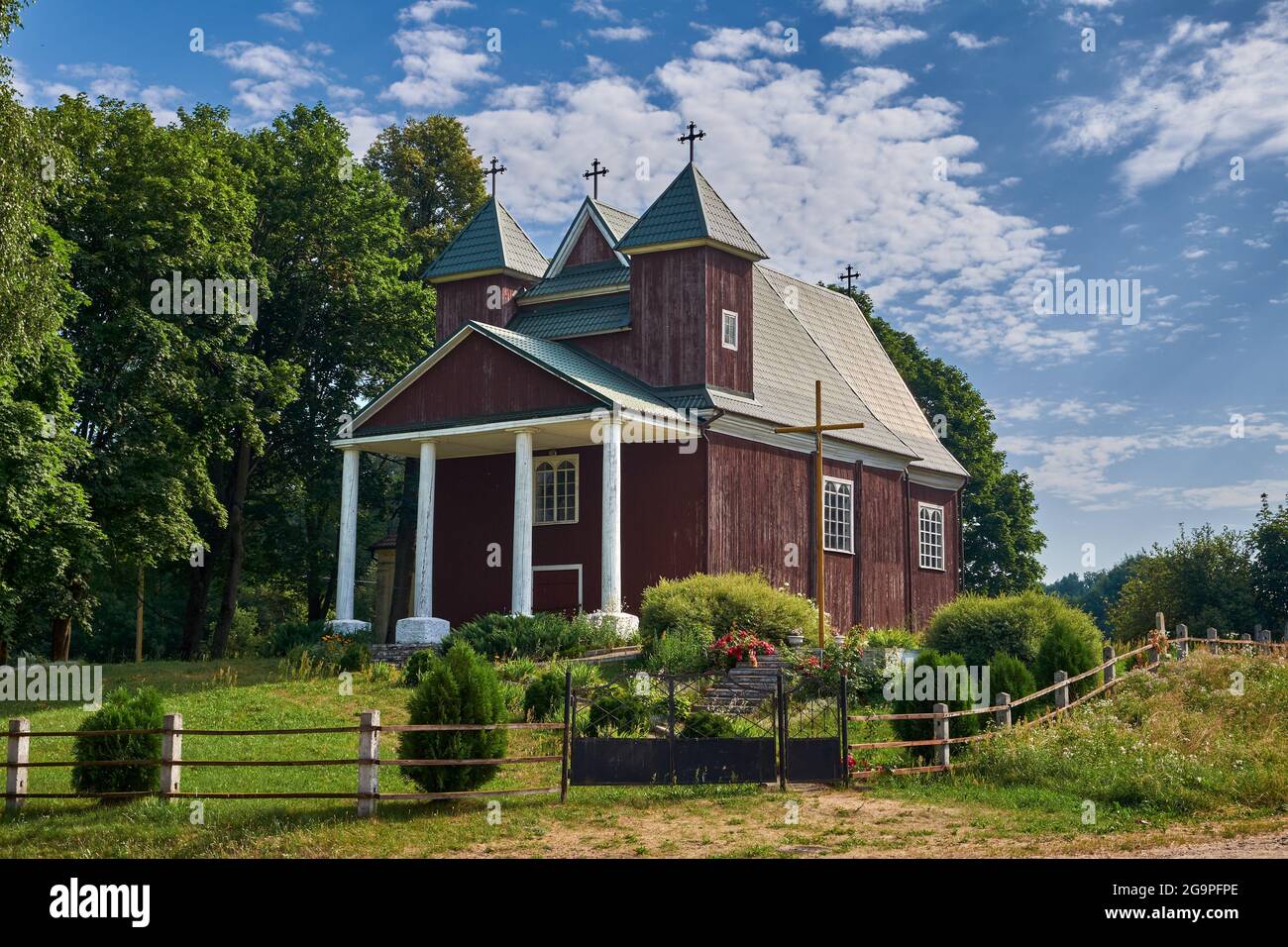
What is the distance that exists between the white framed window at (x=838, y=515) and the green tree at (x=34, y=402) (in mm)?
16305

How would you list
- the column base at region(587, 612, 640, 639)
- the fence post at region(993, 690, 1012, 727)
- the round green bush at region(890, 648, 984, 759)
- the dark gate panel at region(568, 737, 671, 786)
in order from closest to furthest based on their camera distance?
the dark gate panel at region(568, 737, 671, 786), the round green bush at region(890, 648, 984, 759), the fence post at region(993, 690, 1012, 727), the column base at region(587, 612, 640, 639)

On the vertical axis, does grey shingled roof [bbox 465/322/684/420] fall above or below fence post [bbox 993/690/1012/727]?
above

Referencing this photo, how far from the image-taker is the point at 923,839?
44.4 feet

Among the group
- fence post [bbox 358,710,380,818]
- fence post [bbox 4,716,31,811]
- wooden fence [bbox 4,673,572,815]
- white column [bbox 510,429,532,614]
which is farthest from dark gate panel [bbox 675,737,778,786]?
white column [bbox 510,429,532,614]

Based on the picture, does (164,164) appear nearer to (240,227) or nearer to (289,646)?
(240,227)

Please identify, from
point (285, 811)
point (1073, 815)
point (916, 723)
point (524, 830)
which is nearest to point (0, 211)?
point (285, 811)

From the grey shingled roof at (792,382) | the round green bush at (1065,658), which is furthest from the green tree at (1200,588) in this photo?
the round green bush at (1065,658)

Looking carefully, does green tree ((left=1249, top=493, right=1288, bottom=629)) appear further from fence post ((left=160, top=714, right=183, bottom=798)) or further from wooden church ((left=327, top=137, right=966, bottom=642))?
fence post ((left=160, top=714, right=183, bottom=798))

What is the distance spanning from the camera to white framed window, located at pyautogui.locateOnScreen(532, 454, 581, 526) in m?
29.4

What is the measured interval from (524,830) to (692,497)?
1432 centimetres

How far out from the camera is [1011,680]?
2028 centimetres

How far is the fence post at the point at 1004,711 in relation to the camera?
18.7 meters

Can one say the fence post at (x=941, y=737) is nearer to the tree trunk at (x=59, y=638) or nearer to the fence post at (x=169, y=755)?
the fence post at (x=169, y=755)

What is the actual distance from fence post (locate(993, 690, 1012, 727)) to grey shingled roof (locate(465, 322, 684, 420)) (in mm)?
10285
